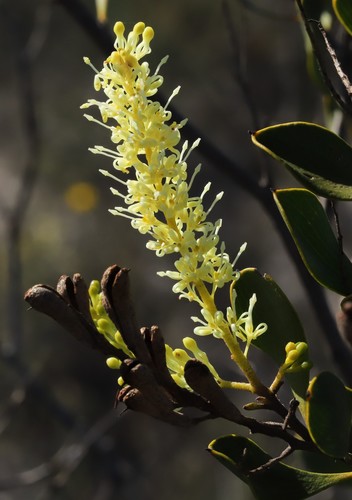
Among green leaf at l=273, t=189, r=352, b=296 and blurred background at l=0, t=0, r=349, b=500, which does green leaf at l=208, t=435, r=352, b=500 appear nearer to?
green leaf at l=273, t=189, r=352, b=296

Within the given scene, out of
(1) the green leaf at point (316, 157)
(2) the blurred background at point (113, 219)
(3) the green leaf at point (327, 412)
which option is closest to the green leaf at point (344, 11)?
(1) the green leaf at point (316, 157)

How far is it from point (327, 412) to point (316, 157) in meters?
0.16

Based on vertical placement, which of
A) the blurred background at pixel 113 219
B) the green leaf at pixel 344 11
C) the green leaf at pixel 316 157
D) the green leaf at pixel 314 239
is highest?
the green leaf at pixel 344 11

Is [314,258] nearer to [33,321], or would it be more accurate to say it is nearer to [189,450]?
[189,450]

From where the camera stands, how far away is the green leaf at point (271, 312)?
0.61 metres

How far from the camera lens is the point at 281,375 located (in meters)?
0.56

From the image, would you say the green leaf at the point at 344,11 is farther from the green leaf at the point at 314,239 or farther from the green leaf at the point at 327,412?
the green leaf at the point at 327,412

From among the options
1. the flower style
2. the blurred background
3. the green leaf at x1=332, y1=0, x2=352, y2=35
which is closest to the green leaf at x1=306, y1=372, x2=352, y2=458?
the flower style

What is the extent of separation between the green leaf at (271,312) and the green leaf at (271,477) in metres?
0.07

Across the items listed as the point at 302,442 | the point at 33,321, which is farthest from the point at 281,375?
the point at 33,321

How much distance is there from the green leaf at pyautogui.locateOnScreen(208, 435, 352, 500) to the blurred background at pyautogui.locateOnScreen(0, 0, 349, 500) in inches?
85.8

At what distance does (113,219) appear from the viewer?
4598mm

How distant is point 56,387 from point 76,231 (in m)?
0.90

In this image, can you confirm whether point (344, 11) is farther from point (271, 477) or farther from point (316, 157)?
point (271, 477)
